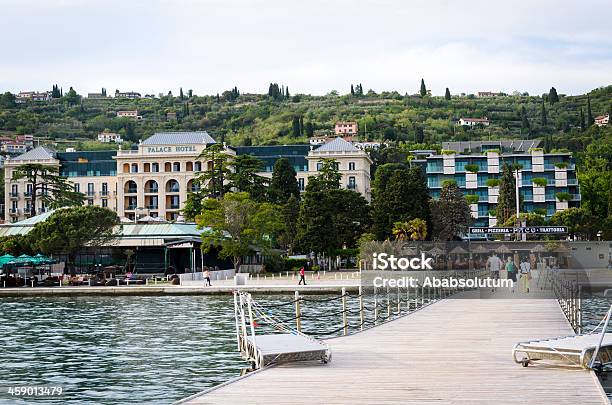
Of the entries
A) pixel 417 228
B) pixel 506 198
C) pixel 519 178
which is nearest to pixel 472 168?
pixel 519 178

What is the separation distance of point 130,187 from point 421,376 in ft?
451

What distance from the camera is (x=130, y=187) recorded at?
15062 centimetres

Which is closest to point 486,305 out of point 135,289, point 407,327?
point 407,327

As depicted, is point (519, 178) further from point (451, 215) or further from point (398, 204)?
point (398, 204)

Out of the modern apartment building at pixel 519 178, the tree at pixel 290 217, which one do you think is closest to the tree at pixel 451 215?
the modern apartment building at pixel 519 178

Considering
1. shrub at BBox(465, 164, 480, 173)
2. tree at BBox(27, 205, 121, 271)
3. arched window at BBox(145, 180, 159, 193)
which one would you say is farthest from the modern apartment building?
tree at BBox(27, 205, 121, 271)

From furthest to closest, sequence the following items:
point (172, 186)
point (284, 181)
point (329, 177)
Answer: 1. point (172, 186)
2. point (284, 181)
3. point (329, 177)

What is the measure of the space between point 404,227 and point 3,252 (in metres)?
34.9

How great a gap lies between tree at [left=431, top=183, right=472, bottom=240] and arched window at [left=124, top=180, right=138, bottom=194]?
50632mm

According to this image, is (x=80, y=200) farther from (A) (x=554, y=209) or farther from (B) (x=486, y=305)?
(B) (x=486, y=305)

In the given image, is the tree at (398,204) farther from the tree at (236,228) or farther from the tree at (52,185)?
the tree at (52,185)

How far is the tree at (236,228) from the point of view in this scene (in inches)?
3187

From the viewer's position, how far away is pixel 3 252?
83250 mm

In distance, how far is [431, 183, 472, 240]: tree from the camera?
117488 mm
